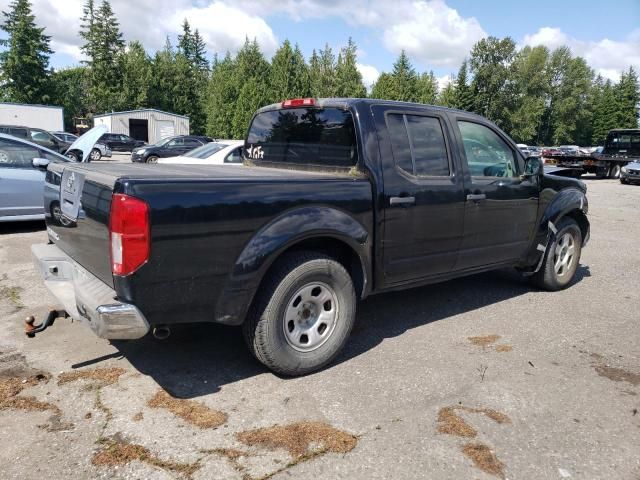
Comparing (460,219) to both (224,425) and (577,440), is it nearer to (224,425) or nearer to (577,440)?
(577,440)

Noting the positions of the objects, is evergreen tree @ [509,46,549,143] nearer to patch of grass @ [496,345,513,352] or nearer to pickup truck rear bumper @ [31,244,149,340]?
patch of grass @ [496,345,513,352]

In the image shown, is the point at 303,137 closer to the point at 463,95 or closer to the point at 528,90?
the point at 463,95

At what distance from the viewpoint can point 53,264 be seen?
369 cm

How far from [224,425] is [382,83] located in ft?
178

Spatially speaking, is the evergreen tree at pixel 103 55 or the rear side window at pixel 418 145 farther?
the evergreen tree at pixel 103 55

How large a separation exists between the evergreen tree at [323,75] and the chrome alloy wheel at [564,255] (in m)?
43.1

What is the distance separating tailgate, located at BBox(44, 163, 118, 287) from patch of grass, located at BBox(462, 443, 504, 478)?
224 cm

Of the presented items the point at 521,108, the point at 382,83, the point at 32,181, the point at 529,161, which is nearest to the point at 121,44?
the point at 382,83

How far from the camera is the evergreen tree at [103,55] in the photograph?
57.7 m

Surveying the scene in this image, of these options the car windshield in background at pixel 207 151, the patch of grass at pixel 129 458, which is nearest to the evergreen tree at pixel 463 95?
the car windshield in background at pixel 207 151

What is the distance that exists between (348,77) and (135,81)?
25.9m

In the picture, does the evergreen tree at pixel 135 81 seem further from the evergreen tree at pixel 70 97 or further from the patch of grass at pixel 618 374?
the patch of grass at pixel 618 374

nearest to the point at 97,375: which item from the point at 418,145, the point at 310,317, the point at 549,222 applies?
the point at 310,317

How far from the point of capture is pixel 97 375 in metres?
3.62
